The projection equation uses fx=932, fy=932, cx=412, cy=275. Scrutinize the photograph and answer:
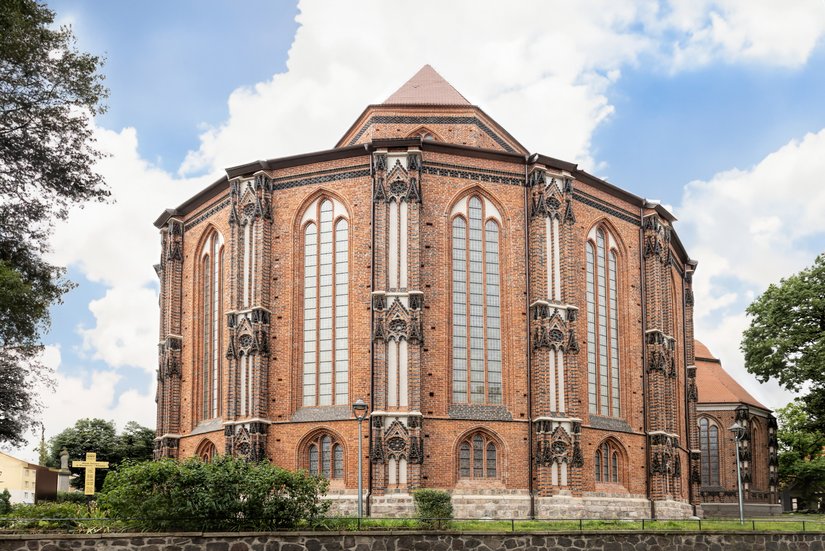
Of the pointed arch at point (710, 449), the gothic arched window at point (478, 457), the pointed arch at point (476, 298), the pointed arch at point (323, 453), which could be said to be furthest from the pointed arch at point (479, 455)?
the pointed arch at point (710, 449)

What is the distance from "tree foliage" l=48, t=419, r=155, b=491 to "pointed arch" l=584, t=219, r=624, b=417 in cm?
3291

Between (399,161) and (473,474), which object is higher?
(399,161)

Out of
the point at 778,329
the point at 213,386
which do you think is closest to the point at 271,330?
the point at 213,386

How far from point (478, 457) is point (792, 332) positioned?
76.2ft

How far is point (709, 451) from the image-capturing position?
61.3 metres

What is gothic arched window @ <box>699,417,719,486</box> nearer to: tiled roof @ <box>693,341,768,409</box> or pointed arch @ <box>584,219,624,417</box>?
tiled roof @ <box>693,341,768,409</box>

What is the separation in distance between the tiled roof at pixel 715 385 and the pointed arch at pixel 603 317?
68.0ft

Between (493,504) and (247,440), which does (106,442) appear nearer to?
(247,440)

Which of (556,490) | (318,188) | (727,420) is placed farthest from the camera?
(727,420)

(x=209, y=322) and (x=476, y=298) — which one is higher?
(x=476, y=298)

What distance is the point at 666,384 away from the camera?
143ft

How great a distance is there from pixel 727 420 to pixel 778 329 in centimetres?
1270

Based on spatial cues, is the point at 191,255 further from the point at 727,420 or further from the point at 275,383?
the point at 727,420

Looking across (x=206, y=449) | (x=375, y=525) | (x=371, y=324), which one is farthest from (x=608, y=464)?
(x=206, y=449)
